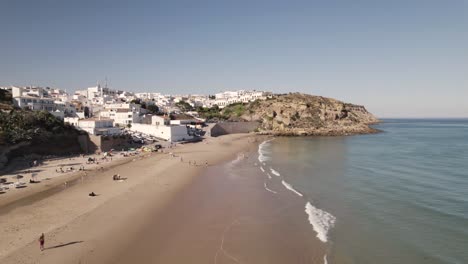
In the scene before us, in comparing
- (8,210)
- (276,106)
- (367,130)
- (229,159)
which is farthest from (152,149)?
(367,130)

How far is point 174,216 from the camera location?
56.7ft

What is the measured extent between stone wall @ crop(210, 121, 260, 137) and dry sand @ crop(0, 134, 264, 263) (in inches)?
1459

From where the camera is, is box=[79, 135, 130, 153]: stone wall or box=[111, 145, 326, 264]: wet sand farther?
box=[79, 135, 130, 153]: stone wall

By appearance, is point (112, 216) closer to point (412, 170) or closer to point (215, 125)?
point (412, 170)

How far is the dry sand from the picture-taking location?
12.6 metres

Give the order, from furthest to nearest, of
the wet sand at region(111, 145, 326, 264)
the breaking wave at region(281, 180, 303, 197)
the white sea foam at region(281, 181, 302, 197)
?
the white sea foam at region(281, 181, 302, 197), the breaking wave at region(281, 180, 303, 197), the wet sand at region(111, 145, 326, 264)

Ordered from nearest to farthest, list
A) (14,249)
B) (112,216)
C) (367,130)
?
1. (14,249)
2. (112,216)
3. (367,130)

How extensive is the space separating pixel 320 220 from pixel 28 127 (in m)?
30.6

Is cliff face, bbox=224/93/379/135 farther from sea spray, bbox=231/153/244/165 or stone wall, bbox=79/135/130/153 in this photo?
stone wall, bbox=79/135/130/153

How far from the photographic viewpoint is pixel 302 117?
8575 cm

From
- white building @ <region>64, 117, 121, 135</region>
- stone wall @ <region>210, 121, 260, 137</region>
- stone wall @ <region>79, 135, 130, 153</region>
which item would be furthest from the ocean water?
stone wall @ <region>210, 121, 260, 137</region>

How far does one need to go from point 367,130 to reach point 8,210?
263 ft

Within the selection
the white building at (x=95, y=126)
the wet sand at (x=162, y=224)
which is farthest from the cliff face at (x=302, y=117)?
the wet sand at (x=162, y=224)

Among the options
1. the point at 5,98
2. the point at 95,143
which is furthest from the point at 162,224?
the point at 5,98
